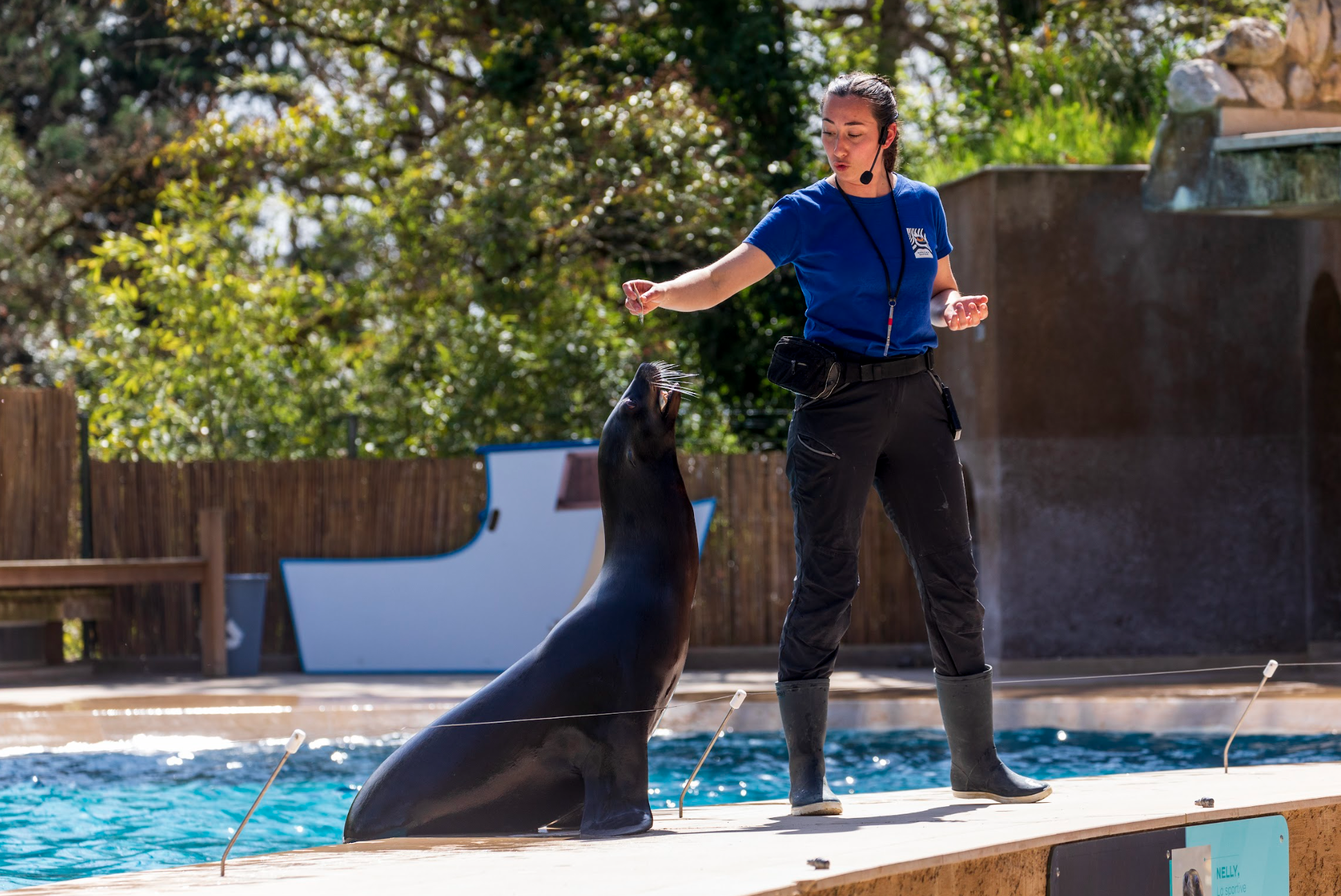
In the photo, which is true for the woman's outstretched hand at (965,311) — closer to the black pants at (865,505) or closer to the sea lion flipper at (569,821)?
the black pants at (865,505)

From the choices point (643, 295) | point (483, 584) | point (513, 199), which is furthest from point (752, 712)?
point (513, 199)

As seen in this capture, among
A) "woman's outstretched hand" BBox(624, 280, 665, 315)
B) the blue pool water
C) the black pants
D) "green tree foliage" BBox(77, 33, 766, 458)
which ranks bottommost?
the blue pool water

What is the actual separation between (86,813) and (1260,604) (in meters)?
7.33

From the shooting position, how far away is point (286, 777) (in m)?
5.95

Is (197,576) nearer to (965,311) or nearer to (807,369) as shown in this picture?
(807,369)

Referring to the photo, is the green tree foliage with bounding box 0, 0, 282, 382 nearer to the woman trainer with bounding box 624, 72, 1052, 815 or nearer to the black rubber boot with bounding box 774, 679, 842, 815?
the woman trainer with bounding box 624, 72, 1052, 815

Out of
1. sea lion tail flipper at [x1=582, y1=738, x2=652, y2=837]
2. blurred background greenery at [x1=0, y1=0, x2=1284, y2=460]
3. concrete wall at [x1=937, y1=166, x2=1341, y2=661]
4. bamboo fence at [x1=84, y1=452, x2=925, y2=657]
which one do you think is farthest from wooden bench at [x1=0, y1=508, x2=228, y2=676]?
sea lion tail flipper at [x1=582, y1=738, x2=652, y2=837]

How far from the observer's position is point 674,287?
125 inches

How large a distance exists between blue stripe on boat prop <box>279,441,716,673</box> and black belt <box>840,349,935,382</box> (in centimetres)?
640

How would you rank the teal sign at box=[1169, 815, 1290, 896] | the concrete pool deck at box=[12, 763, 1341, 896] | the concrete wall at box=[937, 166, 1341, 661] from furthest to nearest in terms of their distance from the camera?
the concrete wall at box=[937, 166, 1341, 661], the teal sign at box=[1169, 815, 1290, 896], the concrete pool deck at box=[12, 763, 1341, 896]

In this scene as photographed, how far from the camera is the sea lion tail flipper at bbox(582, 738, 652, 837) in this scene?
3.11m

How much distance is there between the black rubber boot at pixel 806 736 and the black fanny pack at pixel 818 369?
0.68m

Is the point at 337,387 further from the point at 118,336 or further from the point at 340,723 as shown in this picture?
the point at 340,723

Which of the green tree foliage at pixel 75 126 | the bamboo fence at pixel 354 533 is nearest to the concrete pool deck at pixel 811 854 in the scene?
the bamboo fence at pixel 354 533
